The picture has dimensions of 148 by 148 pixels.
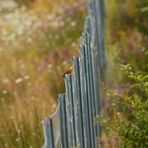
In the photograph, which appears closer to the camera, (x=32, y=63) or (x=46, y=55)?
(x=32, y=63)

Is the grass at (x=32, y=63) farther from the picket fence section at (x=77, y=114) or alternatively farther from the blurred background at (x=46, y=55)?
the picket fence section at (x=77, y=114)

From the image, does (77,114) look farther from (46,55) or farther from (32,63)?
(46,55)

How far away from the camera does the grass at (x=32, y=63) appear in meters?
4.77

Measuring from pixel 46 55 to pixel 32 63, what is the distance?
1.17 feet

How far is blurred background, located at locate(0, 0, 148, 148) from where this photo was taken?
4.85 m

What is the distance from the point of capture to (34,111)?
5.18 m

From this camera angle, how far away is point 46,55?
8039 mm

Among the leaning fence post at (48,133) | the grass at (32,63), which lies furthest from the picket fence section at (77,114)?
the grass at (32,63)

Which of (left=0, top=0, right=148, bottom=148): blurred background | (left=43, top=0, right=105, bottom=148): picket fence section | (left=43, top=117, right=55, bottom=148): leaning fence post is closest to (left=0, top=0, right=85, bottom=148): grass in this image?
(left=0, top=0, right=148, bottom=148): blurred background

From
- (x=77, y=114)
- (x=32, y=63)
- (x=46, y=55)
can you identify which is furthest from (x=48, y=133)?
(x=46, y=55)

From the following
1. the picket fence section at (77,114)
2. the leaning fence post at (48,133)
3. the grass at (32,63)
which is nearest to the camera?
the leaning fence post at (48,133)

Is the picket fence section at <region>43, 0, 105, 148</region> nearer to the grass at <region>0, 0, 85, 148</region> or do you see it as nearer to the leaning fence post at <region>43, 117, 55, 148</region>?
the leaning fence post at <region>43, 117, 55, 148</region>

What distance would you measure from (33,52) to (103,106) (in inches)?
107

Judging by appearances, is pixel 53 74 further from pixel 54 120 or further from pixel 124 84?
pixel 54 120
